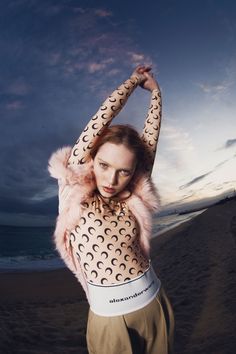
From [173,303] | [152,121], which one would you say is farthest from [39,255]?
[152,121]

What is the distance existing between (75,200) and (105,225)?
179mm

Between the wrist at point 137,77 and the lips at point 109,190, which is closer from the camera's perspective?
the lips at point 109,190

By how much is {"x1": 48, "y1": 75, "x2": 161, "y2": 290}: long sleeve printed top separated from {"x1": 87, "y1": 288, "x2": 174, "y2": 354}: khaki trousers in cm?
17

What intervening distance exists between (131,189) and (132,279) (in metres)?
0.46

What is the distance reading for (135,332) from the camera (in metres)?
1.44

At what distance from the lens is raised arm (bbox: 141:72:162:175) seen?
1741 millimetres

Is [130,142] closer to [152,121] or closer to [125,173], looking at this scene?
[125,173]

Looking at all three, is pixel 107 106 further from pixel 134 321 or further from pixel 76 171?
pixel 134 321

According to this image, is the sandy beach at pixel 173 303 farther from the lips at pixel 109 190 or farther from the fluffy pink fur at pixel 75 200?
the lips at pixel 109 190

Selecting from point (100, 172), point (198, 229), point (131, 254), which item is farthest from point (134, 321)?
point (198, 229)

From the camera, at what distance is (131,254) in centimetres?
150

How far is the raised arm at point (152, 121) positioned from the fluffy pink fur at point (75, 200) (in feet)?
0.67

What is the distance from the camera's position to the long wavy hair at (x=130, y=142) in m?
1.50

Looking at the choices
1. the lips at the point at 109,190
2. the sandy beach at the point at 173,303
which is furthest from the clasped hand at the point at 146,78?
the sandy beach at the point at 173,303
